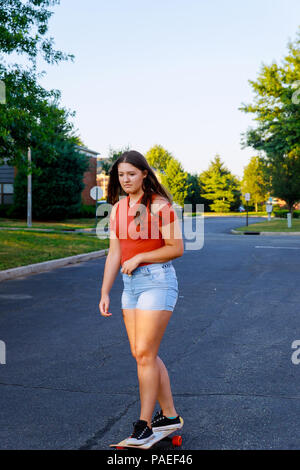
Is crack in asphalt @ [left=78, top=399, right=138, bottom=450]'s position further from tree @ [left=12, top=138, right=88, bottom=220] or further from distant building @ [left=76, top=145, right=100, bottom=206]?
distant building @ [left=76, top=145, right=100, bottom=206]

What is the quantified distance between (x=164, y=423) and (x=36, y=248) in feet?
44.8

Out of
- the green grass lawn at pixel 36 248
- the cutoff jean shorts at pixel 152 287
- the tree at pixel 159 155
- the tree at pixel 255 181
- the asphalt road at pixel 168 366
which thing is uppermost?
the tree at pixel 159 155

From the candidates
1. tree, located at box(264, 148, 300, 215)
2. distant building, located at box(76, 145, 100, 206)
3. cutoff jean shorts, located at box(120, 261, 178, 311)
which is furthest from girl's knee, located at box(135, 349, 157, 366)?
→ distant building, located at box(76, 145, 100, 206)

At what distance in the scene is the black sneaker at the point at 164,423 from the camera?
3420 mm

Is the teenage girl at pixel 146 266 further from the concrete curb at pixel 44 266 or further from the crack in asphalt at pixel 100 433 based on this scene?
the concrete curb at pixel 44 266

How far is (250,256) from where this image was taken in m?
16.4

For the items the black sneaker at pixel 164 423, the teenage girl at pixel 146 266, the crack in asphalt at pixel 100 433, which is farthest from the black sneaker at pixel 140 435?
the crack in asphalt at pixel 100 433

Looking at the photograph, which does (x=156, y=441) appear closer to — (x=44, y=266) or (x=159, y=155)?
(x=44, y=266)

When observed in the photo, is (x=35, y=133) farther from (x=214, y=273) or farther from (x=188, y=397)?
(x=188, y=397)

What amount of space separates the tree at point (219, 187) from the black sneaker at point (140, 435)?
8190cm

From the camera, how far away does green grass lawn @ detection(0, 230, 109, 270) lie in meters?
13.9

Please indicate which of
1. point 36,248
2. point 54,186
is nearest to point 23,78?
point 36,248

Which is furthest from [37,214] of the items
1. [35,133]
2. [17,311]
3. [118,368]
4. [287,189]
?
[118,368]

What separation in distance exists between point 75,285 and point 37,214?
28.0 m
